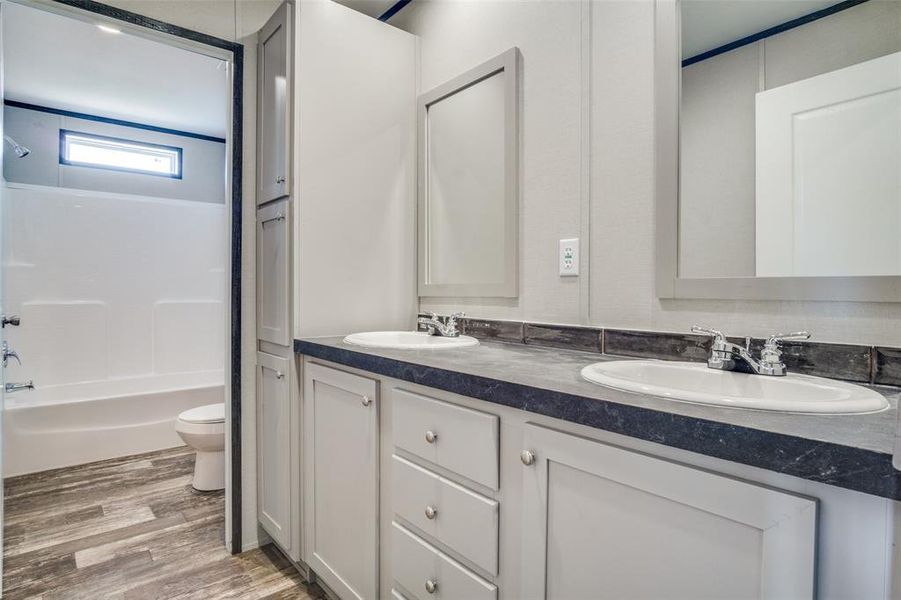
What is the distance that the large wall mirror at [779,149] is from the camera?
0.99m

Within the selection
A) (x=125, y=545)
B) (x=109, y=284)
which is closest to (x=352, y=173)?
(x=125, y=545)

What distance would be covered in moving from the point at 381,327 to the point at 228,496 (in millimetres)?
956

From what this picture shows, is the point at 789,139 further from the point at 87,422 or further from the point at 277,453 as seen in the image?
the point at 87,422

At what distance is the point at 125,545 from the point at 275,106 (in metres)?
1.94

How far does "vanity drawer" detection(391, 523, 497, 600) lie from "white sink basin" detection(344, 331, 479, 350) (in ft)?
1.68

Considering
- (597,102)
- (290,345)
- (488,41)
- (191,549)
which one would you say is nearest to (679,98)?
(597,102)

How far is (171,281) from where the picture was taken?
377cm

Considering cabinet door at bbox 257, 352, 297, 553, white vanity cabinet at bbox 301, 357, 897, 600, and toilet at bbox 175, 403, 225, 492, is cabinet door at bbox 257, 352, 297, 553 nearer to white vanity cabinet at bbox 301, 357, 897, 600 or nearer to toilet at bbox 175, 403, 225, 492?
white vanity cabinet at bbox 301, 357, 897, 600

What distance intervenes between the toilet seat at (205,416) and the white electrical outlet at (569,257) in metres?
1.93

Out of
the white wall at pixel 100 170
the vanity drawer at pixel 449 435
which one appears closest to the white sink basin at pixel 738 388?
the vanity drawer at pixel 449 435

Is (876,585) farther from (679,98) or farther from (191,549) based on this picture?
(191,549)

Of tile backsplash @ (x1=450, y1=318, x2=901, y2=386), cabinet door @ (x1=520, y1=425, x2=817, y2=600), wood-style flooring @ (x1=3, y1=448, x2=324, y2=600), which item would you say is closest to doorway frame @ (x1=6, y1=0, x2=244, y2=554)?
wood-style flooring @ (x1=3, y1=448, x2=324, y2=600)

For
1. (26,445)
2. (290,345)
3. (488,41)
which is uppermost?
(488,41)

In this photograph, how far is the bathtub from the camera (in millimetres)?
2773
